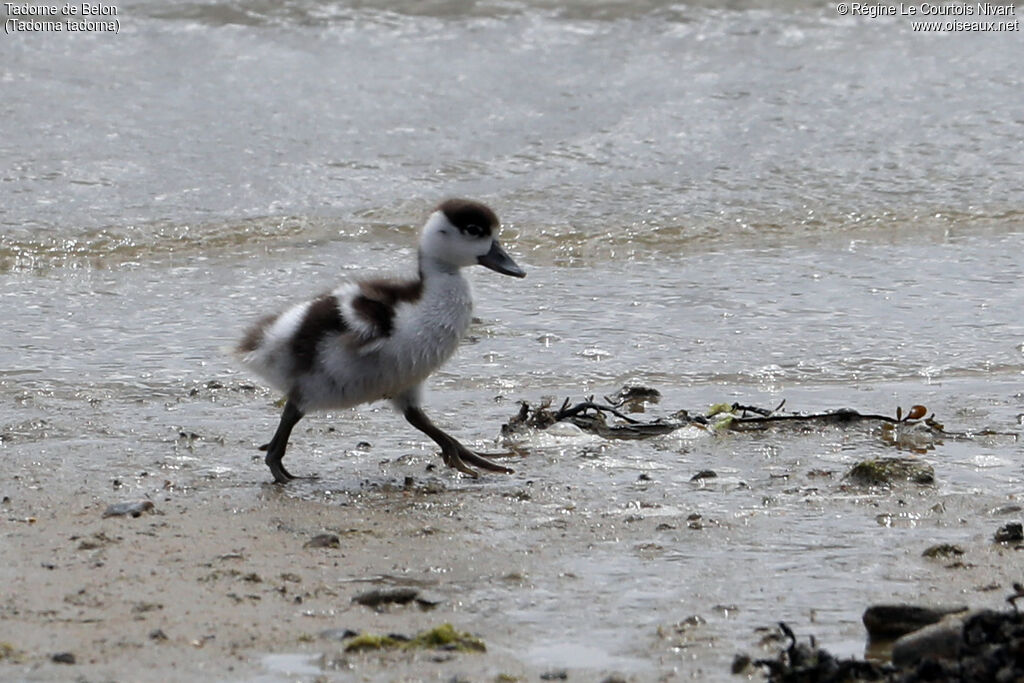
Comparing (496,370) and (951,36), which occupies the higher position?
(951,36)

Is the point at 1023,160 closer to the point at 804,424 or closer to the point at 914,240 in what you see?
the point at 914,240

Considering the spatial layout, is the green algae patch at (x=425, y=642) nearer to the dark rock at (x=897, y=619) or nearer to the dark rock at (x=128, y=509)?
the dark rock at (x=897, y=619)

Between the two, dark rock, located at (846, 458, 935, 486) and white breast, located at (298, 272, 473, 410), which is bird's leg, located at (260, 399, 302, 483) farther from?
dark rock, located at (846, 458, 935, 486)

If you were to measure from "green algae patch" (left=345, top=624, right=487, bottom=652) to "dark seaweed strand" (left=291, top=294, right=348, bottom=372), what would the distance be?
7.03 ft

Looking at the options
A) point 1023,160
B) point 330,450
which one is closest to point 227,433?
point 330,450

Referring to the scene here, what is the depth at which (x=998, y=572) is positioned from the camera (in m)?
4.34

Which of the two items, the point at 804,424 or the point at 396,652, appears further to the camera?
the point at 804,424

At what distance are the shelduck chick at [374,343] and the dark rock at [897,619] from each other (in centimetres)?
201

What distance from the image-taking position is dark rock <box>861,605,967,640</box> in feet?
12.6

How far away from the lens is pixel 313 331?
589 cm

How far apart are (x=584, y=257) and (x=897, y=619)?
5.47 meters

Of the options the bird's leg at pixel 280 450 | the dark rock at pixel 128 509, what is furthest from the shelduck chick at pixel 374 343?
the dark rock at pixel 128 509

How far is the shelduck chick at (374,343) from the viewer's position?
5.78 m

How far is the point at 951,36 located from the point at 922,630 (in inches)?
429
